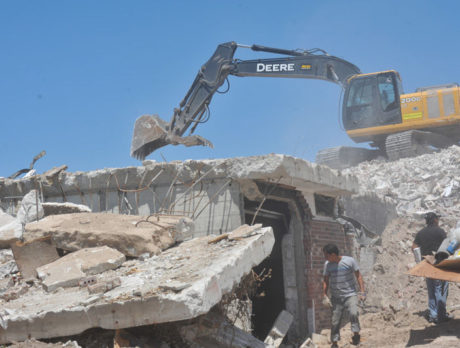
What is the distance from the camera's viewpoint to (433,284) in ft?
22.2

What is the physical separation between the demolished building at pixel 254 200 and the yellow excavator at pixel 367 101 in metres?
6.05

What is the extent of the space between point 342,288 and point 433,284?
48.4 inches

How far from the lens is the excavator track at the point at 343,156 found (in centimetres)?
1944

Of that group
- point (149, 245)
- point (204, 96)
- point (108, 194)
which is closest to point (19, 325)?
point (149, 245)

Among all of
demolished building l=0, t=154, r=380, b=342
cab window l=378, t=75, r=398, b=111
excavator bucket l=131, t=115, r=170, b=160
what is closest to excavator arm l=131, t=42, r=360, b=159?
excavator bucket l=131, t=115, r=170, b=160

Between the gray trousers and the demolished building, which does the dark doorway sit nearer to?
the demolished building

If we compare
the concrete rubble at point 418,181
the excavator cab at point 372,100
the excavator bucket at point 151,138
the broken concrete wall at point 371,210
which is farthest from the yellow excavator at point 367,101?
the broken concrete wall at point 371,210

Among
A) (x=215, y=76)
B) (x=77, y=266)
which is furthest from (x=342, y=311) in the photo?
(x=215, y=76)

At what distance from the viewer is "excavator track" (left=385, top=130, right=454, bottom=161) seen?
18.0 metres

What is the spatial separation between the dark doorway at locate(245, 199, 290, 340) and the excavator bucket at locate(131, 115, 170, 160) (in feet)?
11.1

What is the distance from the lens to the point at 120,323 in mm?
3744

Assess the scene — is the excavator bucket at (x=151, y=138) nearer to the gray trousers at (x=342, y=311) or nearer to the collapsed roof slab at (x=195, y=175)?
the collapsed roof slab at (x=195, y=175)

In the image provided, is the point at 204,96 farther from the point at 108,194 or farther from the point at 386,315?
the point at 386,315

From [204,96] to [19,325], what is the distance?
993cm
